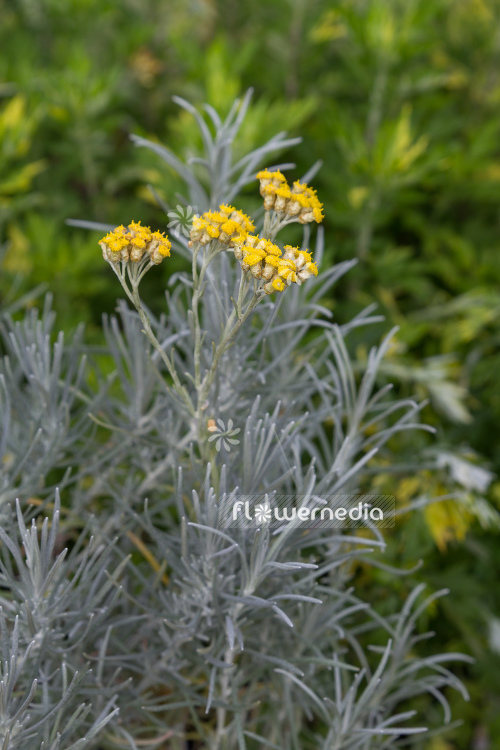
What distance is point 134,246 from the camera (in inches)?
16.7

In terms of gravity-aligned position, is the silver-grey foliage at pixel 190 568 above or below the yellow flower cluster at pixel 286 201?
below

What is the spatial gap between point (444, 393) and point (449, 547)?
10.3 inches

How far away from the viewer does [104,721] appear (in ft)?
1.41

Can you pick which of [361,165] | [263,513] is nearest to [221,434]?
[263,513]

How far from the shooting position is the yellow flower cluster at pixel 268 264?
0.41 meters

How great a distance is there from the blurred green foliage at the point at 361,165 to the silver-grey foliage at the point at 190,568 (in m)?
0.28

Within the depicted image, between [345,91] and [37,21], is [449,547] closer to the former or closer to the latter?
[345,91]

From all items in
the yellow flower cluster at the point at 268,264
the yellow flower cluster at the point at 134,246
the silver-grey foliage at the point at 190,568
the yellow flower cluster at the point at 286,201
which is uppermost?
the yellow flower cluster at the point at 286,201

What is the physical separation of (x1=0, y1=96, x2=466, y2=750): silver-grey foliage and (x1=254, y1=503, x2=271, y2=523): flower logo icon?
1cm

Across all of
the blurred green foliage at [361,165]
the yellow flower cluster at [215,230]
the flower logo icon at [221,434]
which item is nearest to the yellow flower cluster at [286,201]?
the yellow flower cluster at [215,230]

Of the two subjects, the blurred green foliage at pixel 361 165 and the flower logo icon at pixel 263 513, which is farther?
the blurred green foliage at pixel 361 165

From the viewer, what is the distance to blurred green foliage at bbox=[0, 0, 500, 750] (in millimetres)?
987

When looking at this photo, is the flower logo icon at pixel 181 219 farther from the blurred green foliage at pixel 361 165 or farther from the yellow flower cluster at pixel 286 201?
the blurred green foliage at pixel 361 165

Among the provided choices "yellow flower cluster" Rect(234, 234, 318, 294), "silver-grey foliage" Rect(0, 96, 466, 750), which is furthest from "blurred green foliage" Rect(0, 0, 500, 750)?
"yellow flower cluster" Rect(234, 234, 318, 294)
